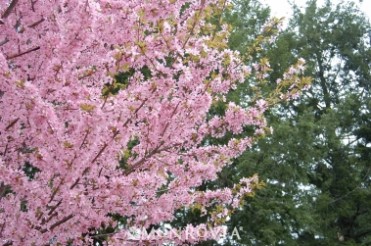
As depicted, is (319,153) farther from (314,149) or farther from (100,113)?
(100,113)

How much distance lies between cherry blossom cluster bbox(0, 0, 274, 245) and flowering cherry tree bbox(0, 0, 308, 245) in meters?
0.01

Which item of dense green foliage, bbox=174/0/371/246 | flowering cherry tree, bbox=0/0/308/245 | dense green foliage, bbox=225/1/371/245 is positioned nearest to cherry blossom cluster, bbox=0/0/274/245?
Result: flowering cherry tree, bbox=0/0/308/245

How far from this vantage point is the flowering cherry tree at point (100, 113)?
3.72 m

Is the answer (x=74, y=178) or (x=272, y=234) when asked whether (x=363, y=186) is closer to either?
(x=272, y=234)

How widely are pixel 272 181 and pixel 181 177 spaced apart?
884 cm

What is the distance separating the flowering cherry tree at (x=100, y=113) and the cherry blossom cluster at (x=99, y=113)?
0.01m

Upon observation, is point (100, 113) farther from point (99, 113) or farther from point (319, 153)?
point (319, 153)

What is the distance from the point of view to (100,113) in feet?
11.7

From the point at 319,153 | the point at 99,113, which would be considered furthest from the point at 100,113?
the point at 319,153

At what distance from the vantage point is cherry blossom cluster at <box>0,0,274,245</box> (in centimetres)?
372

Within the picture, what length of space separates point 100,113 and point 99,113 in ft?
A: 0.03

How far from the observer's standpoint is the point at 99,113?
357 cm

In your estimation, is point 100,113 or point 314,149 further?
point 314,149

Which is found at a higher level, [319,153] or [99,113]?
[319,153]
